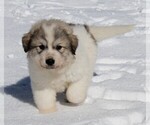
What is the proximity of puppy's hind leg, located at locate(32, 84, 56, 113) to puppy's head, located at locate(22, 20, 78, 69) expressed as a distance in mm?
360

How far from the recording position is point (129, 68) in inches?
270

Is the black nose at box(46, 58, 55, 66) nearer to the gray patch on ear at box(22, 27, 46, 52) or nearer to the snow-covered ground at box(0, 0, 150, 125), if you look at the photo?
the gray patch on ear at box(22, 27, 46, 52)

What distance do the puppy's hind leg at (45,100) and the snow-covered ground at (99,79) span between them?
0.24ft

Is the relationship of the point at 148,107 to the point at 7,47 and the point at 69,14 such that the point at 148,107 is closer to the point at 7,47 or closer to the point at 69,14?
the point at 7,47

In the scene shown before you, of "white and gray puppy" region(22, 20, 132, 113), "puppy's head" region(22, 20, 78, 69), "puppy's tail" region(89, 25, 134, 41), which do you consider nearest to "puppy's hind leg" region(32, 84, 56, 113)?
"white and gray puppy" region(22, 20, 132, 113)

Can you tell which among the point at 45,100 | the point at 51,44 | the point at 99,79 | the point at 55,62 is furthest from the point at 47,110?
the point at 99,79

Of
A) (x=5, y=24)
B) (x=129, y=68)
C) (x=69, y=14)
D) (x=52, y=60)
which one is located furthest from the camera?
(x=69, y=14)

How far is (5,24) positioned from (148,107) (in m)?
5.47

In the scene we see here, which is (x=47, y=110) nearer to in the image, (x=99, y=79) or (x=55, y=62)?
(x=55, y=62)

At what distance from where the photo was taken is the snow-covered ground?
4.84m

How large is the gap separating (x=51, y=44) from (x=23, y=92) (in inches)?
50.7

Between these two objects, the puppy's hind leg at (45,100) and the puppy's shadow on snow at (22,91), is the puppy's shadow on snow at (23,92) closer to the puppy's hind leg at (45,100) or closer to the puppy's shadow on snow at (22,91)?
the puppy's shadow on snow at (22,91)

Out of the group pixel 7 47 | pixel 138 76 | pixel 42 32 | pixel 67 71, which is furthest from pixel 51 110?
pixel 7 47

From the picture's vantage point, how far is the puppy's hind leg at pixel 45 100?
16.8 ft
